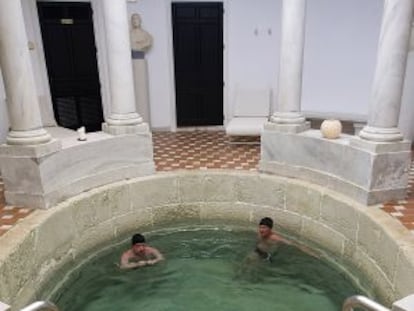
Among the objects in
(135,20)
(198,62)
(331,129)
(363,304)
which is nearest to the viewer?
(363,304)

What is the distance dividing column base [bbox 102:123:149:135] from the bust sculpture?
3.12 metres

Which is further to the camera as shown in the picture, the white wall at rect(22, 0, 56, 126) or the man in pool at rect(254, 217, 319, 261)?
the white wall at rect(22, 0, 56, 126)

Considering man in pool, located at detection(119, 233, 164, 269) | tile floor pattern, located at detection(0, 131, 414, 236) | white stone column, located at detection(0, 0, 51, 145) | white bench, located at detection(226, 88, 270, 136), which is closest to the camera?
white stone column, located at detection(0, 0, 51, 145)

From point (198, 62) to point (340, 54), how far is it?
10.5ft

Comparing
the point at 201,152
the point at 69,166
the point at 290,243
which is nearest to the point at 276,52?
the point at 201,152

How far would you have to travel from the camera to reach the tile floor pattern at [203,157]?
484cm

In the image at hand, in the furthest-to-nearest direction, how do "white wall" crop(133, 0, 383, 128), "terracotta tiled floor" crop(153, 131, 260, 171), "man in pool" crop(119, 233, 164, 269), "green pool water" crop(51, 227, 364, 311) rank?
"white wall" crop(133, 0, 383, 128), "terracotta tiled floor" crop(153, 131, 260, 171), "man in pool" crop(119, 233, 164, 269), "green pool water" crop(51, 227, 364, 311)

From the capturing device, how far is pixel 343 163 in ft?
17.5

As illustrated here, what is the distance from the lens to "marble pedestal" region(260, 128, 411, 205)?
16.2ft

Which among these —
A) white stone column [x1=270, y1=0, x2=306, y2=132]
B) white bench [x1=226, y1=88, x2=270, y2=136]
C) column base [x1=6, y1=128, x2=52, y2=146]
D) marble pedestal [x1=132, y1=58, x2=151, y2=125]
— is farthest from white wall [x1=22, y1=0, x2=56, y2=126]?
white stone column [x1=270, y1=0, x2=306, y2=132]

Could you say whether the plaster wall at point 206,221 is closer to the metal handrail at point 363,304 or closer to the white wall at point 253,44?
the metal handrail at point 363,304

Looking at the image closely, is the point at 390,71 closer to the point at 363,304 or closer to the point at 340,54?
the point at 363,304

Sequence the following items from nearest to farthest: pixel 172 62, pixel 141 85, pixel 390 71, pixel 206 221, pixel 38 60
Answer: pixel 390 71 → pixel 206 221 → pixel 38 60 → pixel 141 85 → pixel 172 62

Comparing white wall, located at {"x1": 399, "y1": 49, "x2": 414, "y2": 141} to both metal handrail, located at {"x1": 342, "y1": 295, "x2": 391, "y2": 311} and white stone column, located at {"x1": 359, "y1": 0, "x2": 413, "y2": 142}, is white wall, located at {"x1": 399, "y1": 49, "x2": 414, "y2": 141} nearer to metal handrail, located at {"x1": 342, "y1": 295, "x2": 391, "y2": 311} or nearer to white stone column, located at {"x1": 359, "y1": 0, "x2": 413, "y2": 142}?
white stone column, located at {"x1": 359, "y1": 0, "x2": 413, "y2": 142}
